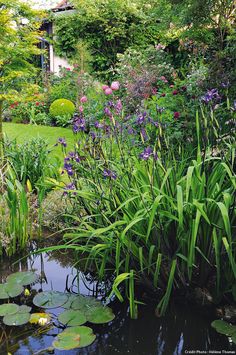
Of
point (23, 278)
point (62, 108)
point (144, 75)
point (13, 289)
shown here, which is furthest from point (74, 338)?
point (62, 108)

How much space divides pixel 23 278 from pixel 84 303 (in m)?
0.58

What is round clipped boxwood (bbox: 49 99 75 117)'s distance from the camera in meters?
10.3

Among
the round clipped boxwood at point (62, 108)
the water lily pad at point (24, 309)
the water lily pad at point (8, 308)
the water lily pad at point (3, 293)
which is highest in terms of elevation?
the round clipped boxwood at point (62, 108)

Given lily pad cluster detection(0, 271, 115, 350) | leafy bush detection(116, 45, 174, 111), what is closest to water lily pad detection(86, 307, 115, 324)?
lily pad cluster detection(0, 271, 115, 350)

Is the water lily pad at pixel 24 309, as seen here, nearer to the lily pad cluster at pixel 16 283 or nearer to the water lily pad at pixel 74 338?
the lily pad cluster at pixel 16 283

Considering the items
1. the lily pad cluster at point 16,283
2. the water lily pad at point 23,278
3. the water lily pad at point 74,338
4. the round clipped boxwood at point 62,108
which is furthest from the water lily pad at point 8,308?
the round clipped boxwood at point 62,108

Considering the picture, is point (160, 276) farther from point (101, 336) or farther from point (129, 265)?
point (101, 336)

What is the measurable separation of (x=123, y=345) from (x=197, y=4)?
15.3 feet

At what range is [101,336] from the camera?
2.32 m

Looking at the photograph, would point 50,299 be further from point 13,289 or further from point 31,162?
point 31,162

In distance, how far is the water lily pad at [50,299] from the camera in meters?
2.57

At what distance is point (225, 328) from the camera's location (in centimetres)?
228

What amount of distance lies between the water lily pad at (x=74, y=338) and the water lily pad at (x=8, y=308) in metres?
0.41

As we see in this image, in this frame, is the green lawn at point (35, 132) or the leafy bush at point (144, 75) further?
the green lawn at point (35, 132)
